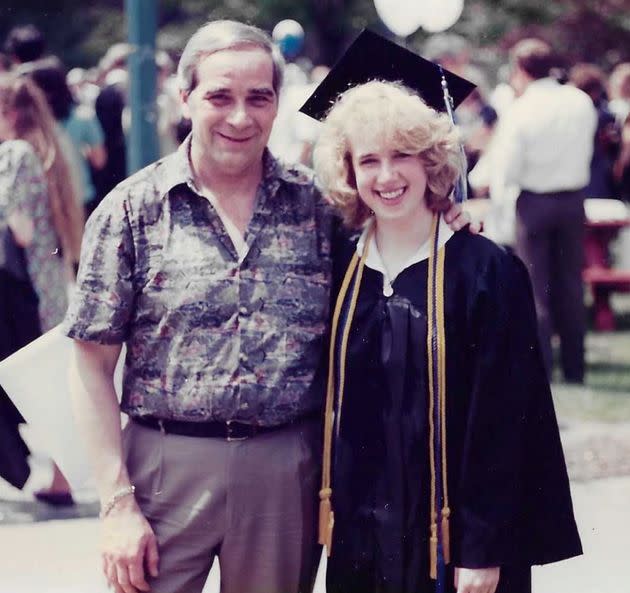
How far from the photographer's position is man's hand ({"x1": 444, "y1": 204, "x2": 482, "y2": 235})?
3.09 m

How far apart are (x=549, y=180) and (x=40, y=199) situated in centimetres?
346

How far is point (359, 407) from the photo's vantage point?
3049 mm

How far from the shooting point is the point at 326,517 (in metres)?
3.11

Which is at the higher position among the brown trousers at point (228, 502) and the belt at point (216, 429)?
the belt at point (216, 429)

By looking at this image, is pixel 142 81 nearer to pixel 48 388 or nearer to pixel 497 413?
pixel 48 388

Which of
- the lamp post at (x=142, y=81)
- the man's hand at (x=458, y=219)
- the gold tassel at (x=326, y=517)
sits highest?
the lamp post at (x=142, y=81)

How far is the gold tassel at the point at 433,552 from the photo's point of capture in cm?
303

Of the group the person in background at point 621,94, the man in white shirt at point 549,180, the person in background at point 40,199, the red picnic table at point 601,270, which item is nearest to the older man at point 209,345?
the person in background at point 40,199

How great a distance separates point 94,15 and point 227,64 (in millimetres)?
27616

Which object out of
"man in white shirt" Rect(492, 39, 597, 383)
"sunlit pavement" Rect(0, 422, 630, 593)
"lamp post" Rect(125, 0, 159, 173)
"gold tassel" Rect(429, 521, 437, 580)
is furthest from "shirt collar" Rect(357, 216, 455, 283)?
"man in white shirt" Rect(492, 39, 597, 383)

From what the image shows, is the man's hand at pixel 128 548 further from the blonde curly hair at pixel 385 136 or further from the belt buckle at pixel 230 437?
the blonde curly hair at pixel 385 136

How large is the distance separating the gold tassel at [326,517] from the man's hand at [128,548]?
391 mm

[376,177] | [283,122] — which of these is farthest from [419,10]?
[376,177]

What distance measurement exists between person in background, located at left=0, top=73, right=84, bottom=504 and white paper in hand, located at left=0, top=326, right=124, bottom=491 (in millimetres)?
2579
